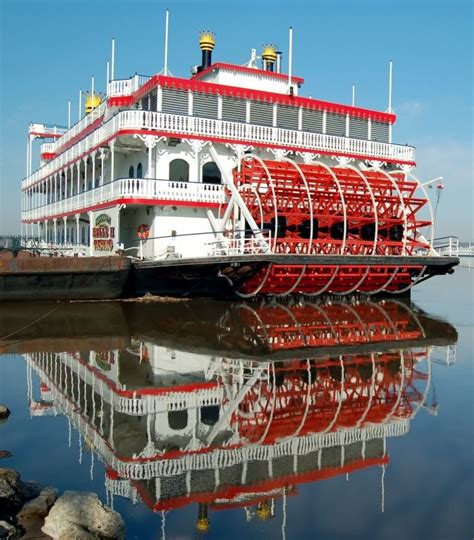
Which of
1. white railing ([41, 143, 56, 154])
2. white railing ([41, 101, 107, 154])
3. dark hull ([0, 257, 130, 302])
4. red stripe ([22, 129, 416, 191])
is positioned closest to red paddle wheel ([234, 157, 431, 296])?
red stripe ([22, 129, 416, 191])

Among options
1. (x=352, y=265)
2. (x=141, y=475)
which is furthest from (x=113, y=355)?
(x=352, y=265)

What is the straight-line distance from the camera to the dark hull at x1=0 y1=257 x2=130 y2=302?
1532cm

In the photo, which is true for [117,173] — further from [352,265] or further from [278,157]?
[352,265]

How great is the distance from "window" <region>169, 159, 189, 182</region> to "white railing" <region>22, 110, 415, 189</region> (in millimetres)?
957

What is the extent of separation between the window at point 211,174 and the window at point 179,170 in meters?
0.74

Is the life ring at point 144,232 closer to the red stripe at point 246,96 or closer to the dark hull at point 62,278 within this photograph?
the dark hull at point 62,278

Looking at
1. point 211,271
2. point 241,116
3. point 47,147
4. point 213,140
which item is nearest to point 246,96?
point 241,116

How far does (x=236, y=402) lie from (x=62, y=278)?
935 cm

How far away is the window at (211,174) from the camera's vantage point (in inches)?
783

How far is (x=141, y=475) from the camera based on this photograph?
550 cm

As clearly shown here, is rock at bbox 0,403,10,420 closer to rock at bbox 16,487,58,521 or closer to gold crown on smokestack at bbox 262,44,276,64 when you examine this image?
rock at bbox 16,487,58,521

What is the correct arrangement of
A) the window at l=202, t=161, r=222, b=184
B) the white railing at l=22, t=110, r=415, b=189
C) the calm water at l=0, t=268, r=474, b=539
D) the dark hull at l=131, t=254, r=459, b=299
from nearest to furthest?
the calm water at l=0, t=268, r=474, b=539
the dark hull at l=131, t=254, r=459, b=299
the white railing at l=22, t=110, r=415, b=189
the window at l=202, t=161, r=222, b=184

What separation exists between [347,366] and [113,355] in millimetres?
3927

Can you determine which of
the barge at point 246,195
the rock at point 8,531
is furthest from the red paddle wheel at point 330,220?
the rock at point 8,531
